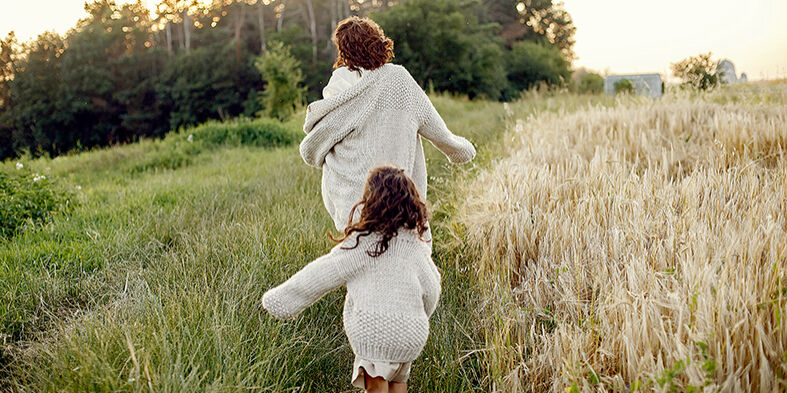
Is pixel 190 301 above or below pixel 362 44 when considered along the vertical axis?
below

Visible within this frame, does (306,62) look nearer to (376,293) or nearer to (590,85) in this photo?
(590,85)

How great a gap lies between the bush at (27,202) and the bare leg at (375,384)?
405cm

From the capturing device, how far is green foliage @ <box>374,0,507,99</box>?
2770 centimetres

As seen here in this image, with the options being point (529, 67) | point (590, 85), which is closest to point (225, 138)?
point (590, 85)

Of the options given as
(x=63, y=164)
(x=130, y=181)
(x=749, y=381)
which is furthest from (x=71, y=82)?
(x=749, y=381)

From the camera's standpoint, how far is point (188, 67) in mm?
34375

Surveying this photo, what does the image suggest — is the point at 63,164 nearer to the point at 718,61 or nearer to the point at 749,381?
the point at 749,381

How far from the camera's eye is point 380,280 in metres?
2.08

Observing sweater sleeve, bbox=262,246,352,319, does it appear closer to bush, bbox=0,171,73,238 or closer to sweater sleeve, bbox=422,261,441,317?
sweater sleeve, bbox=422,261,441,317

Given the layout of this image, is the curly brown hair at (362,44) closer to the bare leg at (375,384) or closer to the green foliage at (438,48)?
the bare leg at (375,384)

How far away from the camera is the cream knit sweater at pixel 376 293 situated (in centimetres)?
206

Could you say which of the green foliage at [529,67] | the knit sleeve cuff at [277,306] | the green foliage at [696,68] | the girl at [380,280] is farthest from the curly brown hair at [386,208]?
the green foliage at [529,67]

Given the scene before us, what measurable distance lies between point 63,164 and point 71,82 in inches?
1232

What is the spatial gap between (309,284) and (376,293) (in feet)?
0.92
